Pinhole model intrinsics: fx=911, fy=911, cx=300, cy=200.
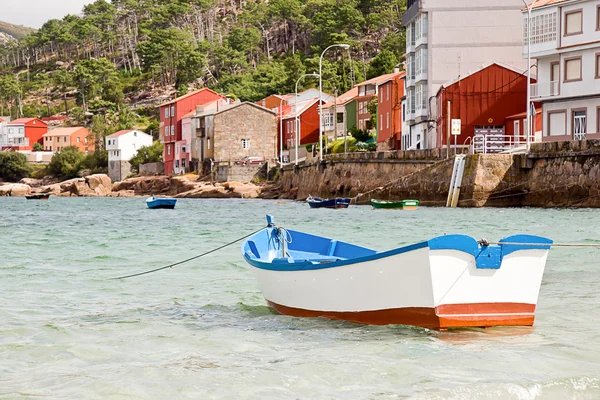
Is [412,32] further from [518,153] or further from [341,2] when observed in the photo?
[341,2]

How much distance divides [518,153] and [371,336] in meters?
Result: 35.8

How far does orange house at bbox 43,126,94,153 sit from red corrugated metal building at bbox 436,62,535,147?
8955 centimetres

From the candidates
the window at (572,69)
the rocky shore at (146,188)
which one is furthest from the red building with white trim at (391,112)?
the window at (572,69)

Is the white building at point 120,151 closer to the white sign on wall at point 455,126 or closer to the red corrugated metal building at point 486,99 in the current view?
the red corrugated metal building at point 486,99

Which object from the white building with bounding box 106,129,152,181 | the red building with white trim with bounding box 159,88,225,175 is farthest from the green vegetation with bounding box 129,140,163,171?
the red building with white trim with bounding box 159,88,225,175

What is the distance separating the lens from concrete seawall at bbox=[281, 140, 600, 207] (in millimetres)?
41812

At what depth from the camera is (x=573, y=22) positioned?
50.9 m

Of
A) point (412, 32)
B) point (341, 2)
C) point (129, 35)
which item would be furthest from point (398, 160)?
point (129, 35)

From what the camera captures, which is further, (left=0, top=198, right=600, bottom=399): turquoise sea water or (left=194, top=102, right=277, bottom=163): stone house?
(left=194, top=102, right=277, bottom=163): stone house

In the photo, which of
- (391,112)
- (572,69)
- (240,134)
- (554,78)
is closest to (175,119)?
(240,134)

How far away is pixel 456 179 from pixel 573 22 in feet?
40.3

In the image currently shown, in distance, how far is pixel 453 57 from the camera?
211ft

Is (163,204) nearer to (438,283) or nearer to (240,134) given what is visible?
(240,134)

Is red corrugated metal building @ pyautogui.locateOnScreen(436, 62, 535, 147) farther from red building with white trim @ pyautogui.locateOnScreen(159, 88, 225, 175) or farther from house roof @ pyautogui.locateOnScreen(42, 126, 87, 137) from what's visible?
house roof @ pyautogui.locateOnScreen(42, 126, 87, 137)
